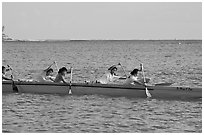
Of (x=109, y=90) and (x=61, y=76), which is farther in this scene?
(x=61, y=76)

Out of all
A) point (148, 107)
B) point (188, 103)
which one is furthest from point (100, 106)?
point (188, 103)

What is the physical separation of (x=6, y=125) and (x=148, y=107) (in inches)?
207

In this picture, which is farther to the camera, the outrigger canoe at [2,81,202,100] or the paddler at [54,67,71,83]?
the paddler at [54,67,71,83]

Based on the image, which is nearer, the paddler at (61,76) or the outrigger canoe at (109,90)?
A: the outrigger canoe at (109,90)

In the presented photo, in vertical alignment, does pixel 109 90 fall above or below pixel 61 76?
below

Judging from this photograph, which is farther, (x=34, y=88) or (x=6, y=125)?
(x=34, y=88)

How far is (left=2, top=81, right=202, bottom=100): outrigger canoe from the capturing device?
17641 millimetres

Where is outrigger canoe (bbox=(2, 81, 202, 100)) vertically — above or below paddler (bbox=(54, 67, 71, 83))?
below

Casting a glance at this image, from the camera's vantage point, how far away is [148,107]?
54.9ft

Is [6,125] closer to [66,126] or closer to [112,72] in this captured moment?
[66,126]

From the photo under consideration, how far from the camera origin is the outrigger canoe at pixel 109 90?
17641 mm

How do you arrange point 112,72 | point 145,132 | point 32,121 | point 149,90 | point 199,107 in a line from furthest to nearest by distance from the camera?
point 112,72 → point 149,90 → point 199,107 → point 32,121 → point 145,132

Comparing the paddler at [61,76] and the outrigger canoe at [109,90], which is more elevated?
the paddler at [61,76]

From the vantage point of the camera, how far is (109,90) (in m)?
18.5
